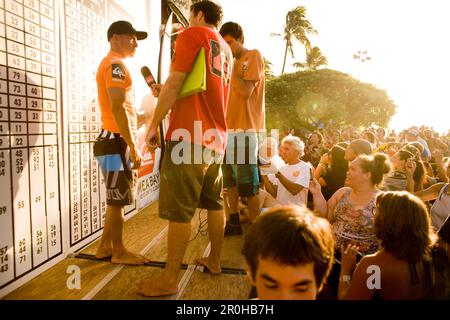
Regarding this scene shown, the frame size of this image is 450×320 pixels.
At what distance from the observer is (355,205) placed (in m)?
2.67

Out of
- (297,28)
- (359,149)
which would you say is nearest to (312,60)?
(297,28)

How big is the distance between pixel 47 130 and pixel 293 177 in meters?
2.34

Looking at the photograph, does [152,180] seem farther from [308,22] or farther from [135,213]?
[308,22]

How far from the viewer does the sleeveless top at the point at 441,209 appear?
10.5ft

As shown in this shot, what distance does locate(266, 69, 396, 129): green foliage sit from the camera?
1177 inches

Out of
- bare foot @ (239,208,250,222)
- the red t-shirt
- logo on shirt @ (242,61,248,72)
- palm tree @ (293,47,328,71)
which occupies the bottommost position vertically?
bare foot @ (239,208,250,222)

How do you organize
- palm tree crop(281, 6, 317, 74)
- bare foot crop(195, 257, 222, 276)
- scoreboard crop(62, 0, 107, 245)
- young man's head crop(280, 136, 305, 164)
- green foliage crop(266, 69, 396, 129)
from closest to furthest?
bare foot crop(195, 257, 222, 276), scoreboard crop(62, 0, 107, 245), young man's head crop(280, 136, 305, 164), green foliage crop(266, 69, 396, 129), palm tree crop(281, 6, 317, 74)

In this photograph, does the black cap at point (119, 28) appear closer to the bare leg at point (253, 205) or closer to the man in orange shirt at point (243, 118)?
the man in orange shirt at point (243, 118)

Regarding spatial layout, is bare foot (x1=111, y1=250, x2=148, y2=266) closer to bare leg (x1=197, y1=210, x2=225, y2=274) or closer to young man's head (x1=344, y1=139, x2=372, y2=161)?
bare leg (x1=197, y1=210, x2=225, y2=274)

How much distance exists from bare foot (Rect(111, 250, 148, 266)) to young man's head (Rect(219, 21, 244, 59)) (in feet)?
6.64

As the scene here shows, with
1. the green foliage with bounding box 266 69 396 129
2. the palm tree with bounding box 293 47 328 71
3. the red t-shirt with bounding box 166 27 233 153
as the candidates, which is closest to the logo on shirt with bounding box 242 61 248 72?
the red t-shirt with bounding box 166 27 233 153

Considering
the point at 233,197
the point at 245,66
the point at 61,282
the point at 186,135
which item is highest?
the point at 245,66

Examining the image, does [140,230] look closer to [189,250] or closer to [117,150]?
[189,250]

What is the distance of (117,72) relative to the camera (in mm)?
2525
